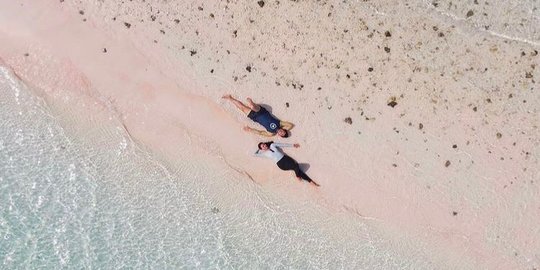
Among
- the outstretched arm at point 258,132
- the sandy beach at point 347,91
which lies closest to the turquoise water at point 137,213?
the sandy beach at point 347,91

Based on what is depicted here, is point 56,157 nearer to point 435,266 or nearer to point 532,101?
point 435,266

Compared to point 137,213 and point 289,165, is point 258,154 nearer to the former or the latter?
point 289,165

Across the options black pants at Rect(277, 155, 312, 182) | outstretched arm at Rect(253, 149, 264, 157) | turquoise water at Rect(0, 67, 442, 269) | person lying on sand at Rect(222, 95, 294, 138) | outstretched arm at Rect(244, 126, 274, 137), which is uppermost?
person lying on sand at Rect(222, 95, 294, 138)

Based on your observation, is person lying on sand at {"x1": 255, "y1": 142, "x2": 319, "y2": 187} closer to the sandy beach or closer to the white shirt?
the white shirt

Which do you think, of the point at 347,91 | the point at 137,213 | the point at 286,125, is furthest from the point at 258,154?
the point at 137,213

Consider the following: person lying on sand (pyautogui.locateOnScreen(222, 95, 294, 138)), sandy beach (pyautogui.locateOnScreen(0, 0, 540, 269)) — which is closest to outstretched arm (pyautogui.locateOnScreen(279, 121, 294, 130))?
person lying on sand (pyautogui.locateOnScreen(222, 95, 294, 138))
